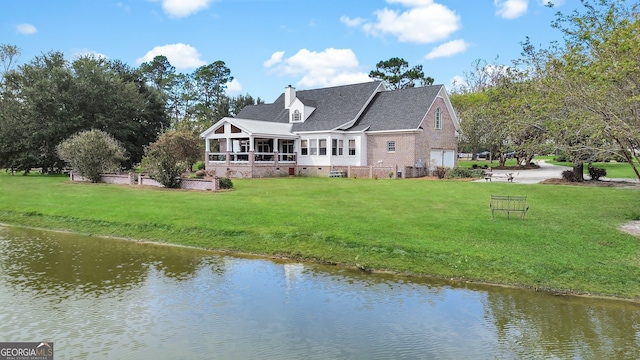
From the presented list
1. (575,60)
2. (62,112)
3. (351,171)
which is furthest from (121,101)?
(575,60)

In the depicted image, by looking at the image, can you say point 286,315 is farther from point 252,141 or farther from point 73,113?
point 73,113

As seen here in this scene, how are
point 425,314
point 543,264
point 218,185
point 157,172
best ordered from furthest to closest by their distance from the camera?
point 157,172 → point 218,185 → point 543,264 → point 425,314

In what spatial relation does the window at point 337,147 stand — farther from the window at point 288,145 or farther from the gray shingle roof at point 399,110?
the window at point 288,145

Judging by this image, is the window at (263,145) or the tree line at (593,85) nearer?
the tree line at (593,85)

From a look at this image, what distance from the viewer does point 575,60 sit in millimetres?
13953

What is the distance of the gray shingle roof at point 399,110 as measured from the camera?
118 feet

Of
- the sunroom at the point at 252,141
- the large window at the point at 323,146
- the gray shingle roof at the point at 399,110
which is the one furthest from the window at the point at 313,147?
the gray shingle roof at the point at 399,110

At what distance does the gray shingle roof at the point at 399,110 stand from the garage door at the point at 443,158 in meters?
3.67

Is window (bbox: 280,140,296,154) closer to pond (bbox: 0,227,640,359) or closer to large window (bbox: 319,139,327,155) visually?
large window (bbox: 319,139,327,155)

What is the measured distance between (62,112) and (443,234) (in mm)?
41172

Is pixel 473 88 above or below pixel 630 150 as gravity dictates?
above

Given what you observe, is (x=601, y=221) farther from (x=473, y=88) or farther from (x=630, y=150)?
(x=473, y=88)

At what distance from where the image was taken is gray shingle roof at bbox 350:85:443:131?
36.0 metres

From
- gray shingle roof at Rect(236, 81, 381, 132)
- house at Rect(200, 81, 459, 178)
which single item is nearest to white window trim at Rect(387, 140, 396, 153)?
house at Rect(200, 81, 459, 178)
